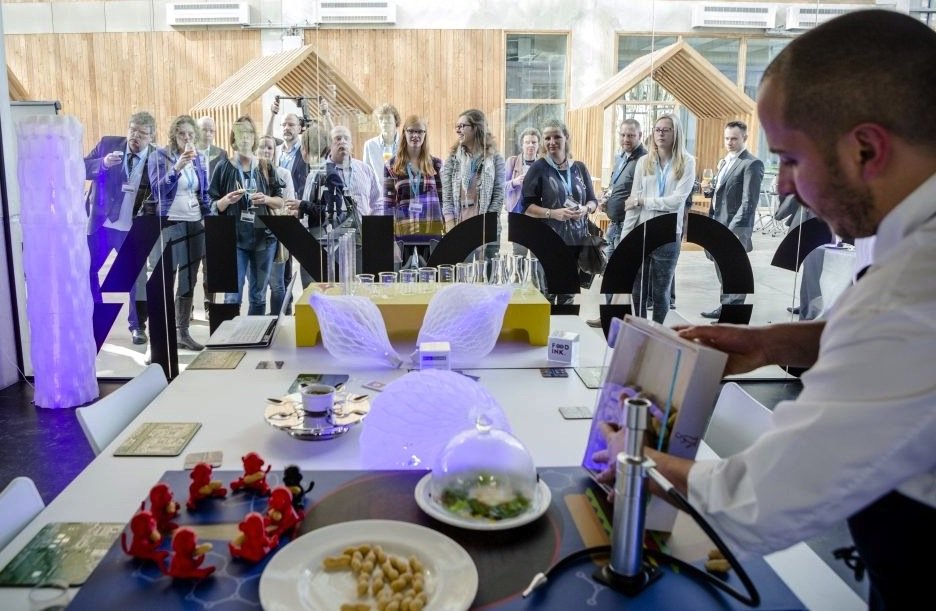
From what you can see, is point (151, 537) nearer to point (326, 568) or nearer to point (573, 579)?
point (326, 568)

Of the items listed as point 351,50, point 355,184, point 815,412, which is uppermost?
point 351,50

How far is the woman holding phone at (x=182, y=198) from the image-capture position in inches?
175

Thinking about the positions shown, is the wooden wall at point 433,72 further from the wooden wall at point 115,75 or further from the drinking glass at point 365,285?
the drinking glass at point 365,285

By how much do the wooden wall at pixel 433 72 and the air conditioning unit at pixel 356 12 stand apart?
0.06 meters

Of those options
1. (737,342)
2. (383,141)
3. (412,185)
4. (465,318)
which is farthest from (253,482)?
(383,141)

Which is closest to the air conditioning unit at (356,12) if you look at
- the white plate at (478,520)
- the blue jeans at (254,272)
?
the blue jeans at (254,272)

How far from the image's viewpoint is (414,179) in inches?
179

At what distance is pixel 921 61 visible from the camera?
918 mm

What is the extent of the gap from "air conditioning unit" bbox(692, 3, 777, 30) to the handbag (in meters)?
1.36

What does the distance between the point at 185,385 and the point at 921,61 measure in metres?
1.96

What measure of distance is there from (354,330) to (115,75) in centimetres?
290

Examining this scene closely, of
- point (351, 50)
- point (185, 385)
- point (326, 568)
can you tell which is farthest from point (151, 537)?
point (351, 50)

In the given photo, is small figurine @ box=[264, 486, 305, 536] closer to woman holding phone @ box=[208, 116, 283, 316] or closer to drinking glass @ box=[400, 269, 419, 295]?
drinking glass @ box=[400, 269, 419, 295]

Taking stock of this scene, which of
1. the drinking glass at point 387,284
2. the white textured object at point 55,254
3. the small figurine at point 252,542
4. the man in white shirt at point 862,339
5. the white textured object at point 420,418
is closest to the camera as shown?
the man in white shirt at point 862,339
